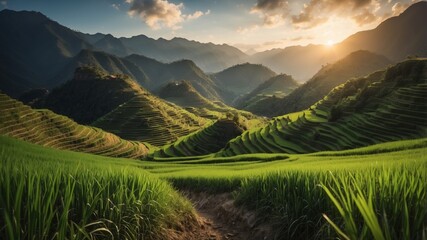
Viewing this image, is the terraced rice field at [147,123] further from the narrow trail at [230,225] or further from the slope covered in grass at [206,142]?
the narrow trail at [230,225]

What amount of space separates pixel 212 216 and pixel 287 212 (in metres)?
7.08

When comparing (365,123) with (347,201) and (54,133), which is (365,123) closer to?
(347,201)

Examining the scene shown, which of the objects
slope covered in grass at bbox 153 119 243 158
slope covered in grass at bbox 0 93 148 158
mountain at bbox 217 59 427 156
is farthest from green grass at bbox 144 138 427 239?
slope covered in grass at bbox 153 119 243 158

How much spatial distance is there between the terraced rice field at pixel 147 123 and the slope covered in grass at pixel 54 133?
34194 millimetres

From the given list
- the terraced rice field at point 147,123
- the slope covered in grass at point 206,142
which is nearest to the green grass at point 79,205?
the slope covered in grass at point 206,142

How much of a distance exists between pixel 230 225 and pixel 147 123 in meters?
150

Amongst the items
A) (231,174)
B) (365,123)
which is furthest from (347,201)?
(365,123)

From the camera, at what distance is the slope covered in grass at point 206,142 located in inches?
3650

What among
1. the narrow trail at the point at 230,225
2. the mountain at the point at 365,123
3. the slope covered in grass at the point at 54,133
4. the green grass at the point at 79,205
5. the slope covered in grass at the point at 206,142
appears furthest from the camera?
the slope covered in grass at the point at 206,142

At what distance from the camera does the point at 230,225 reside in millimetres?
11438

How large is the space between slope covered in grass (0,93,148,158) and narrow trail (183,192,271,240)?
7247cm

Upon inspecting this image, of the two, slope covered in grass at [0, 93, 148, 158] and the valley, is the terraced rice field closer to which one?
the valley

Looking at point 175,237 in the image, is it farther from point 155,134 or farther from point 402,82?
point 155,134

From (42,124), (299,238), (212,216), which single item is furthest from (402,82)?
(42,124)
